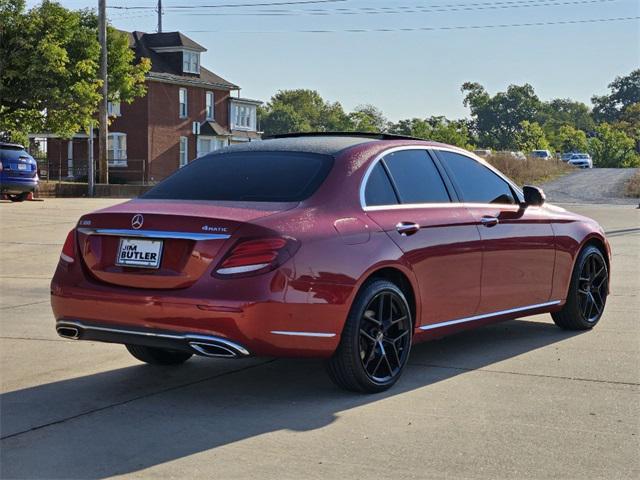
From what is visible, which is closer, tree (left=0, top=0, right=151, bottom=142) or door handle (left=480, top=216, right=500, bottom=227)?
door handle (left=480, top=216, right=500, bottom=227)

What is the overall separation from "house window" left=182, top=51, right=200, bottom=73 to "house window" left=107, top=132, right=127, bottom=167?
6.41 meters

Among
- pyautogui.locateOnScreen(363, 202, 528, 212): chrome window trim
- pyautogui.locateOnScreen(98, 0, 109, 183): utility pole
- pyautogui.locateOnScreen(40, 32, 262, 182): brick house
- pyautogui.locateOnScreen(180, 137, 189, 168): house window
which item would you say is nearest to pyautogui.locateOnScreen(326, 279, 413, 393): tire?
pyautogui.locateOnScreen(363, 202, 528, 212): chrome window trim

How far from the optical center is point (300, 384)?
20.8 ft

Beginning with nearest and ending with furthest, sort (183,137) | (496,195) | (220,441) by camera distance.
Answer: (220,441)
(496,195)
(183,137)

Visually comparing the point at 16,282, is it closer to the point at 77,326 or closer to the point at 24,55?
the point at 77,326

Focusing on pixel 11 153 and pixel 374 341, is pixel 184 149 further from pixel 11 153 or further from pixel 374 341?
pixel 374 341

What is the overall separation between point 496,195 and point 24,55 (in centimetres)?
3304

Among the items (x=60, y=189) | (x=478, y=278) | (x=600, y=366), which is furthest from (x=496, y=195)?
(x=60, y=189)

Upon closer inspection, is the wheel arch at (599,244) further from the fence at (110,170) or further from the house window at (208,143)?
the house window at (208,143)

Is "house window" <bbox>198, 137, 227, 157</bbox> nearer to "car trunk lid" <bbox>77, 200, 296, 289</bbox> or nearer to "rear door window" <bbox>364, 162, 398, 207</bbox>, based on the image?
"rear door window" <bbox>364, 162, 398, 207</bbox>

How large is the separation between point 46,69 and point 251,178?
3271 cm

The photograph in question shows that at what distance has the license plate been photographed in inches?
222

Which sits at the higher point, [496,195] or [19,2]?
[19,2]

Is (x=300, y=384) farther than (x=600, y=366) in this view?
No
